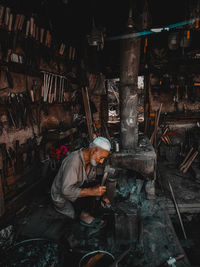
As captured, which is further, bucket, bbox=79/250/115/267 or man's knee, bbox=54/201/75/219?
man's knee, bbox=54/201/75/219

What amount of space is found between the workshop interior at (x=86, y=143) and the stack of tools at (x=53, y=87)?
3cm

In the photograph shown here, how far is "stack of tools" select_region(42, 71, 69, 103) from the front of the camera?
492 centimetres

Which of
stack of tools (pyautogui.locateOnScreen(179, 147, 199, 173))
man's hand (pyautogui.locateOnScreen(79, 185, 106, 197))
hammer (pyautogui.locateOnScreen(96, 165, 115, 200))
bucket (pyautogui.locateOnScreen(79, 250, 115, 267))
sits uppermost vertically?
hammer (pyautogui.locateOnScreen(96, 165, 115, 200))

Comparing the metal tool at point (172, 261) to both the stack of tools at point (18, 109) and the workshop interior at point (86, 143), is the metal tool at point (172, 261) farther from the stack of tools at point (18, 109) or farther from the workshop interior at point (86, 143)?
the stack of tools at point (18, 109)

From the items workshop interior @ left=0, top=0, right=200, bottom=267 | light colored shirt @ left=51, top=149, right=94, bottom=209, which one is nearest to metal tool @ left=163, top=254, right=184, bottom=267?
workshop interior @ left=0, top=0, right=200, bottom=267

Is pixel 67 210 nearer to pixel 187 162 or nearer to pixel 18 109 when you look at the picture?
pixel 18 109

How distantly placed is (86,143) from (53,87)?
2.59m

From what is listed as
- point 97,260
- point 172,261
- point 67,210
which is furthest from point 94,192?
point 172,261

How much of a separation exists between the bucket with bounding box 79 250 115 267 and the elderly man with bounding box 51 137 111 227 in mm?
786

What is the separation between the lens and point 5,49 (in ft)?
Answer: 11.8

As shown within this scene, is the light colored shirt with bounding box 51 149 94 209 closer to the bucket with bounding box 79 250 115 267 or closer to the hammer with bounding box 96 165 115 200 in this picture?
the hammer with bounding box 96 165 115 200

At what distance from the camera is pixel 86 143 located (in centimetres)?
702

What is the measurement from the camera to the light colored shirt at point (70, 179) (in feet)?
10.0

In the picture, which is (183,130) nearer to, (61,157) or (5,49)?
(61,157)
